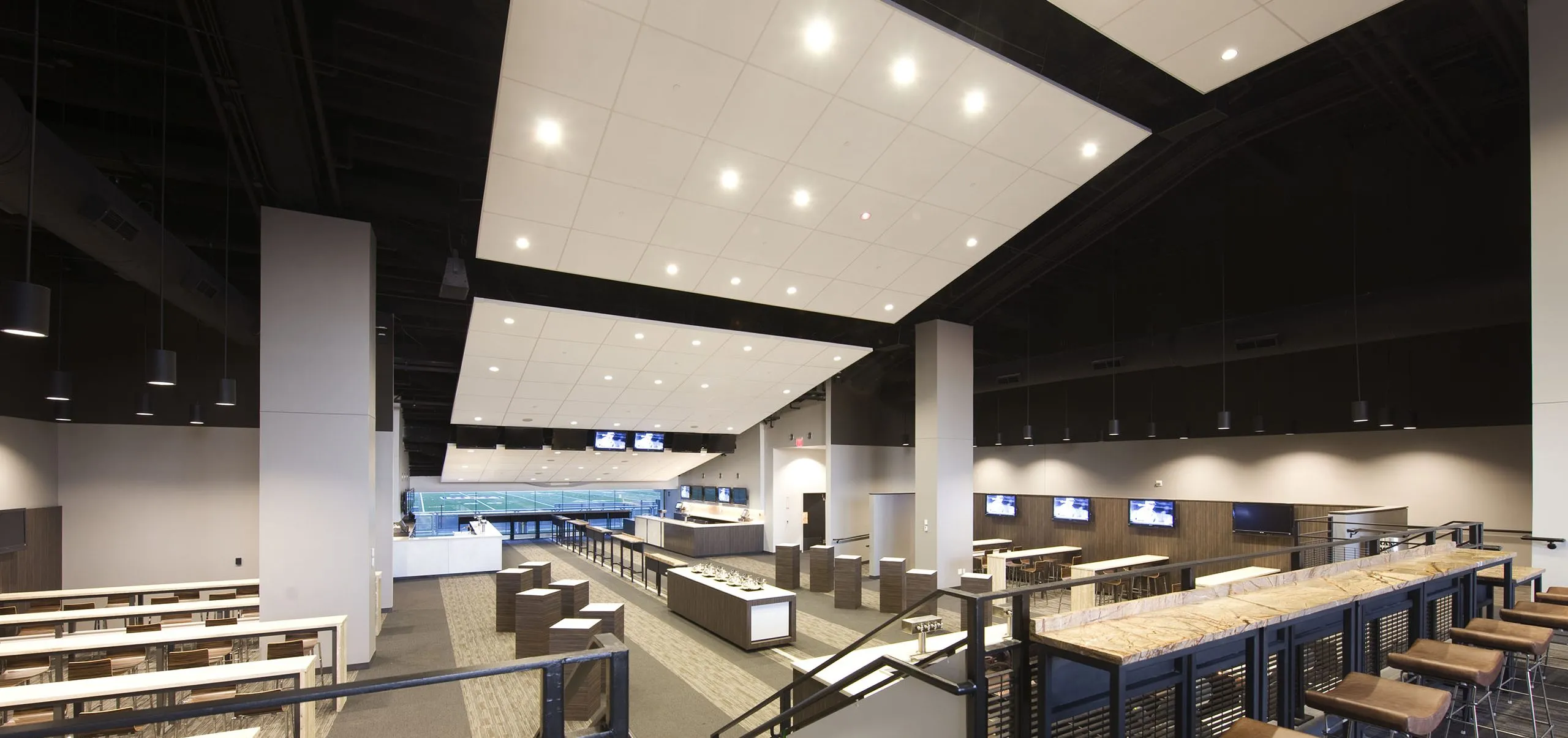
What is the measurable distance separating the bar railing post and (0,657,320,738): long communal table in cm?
380

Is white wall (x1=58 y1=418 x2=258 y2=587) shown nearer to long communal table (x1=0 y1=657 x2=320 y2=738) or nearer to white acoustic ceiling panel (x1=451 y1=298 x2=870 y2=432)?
white acoustic ceiling panel (x1=451 y1=298 x2=870 y2=432)

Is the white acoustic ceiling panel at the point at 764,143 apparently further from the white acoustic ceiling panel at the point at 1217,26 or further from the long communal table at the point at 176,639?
the long communal table at the point at 176,639

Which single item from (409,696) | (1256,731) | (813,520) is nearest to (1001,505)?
(813,520)

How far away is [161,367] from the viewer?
18.1ft

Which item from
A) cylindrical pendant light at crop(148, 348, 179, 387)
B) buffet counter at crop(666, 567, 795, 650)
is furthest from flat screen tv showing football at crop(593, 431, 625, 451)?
cylindrical pendant light at crop(148, 348, 179, 387)

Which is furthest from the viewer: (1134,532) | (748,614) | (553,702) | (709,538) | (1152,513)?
(709,538)

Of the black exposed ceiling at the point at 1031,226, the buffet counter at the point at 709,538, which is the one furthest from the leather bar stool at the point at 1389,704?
the buffet counter at the point at 709,538

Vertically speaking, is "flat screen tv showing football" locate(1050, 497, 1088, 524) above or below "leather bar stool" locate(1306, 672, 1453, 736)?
below

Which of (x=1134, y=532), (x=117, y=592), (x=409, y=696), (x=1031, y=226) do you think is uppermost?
(x=1031, y=226)

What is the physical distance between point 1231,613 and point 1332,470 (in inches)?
359

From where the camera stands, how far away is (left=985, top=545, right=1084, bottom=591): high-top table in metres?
10.4

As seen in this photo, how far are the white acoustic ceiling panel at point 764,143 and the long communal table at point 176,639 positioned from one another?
392cm

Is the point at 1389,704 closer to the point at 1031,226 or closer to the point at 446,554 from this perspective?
the point at 1031,226

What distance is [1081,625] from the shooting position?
3.14m
